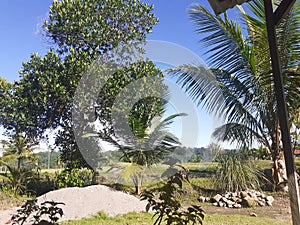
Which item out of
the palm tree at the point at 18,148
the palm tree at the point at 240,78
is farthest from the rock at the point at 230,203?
the palm tree at the point at 18,148

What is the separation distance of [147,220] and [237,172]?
2.16 meters

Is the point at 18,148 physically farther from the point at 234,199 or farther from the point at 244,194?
the point at 244,194

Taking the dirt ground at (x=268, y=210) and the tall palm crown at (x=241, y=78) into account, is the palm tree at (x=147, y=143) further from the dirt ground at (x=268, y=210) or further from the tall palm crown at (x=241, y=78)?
the dirt ground at (x=268, y=210)

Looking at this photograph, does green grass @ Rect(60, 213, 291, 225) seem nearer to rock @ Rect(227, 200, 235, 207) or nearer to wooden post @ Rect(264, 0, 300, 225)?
rock @ Rect(227, 200, 235, 207)

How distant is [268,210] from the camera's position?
146 inches

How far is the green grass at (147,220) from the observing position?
117 inches

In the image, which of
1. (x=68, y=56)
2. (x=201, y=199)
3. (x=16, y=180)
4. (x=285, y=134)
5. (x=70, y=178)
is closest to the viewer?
(x=285, y=134)

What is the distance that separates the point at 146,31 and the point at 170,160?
3.12m

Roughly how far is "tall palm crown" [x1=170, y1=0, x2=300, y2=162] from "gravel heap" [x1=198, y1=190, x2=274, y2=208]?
0.75 metres

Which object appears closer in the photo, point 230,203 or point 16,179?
point 230,203

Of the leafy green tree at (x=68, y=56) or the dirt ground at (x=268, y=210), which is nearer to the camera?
the dirt ground at (x=268, y=210)

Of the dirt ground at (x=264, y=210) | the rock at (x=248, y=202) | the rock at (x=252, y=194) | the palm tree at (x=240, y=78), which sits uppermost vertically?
the palm tree at (x=240, y=78)

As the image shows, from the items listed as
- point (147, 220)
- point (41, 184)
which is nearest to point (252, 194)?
point (147, 220)

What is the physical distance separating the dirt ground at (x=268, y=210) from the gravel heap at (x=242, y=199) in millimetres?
96
